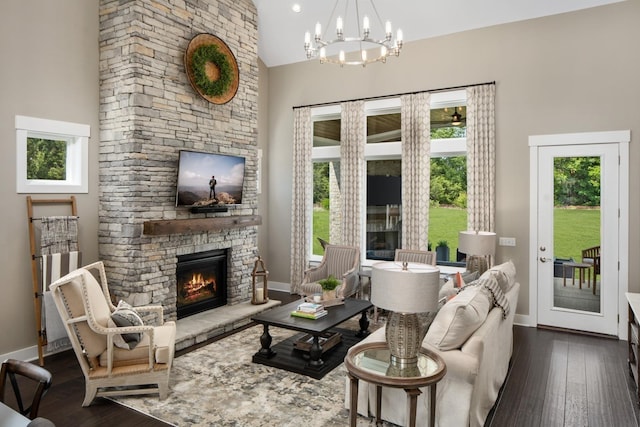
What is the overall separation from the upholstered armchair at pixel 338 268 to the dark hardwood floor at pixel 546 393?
235 cm

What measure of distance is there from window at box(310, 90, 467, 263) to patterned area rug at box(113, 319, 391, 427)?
3.26 meters

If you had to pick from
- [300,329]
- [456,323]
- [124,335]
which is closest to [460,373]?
[456,323]

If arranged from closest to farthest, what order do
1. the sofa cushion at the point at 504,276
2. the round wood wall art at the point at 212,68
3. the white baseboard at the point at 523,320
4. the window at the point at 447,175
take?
1. the sofa cushion at the point at 504,276
2. the round wood wall art at the point at 212,68
3. the white baseboard at the point at 523,320
4. the window at the point at 447,175

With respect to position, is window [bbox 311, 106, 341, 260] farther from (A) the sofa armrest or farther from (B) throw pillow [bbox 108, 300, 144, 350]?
(A) the sofa armrest

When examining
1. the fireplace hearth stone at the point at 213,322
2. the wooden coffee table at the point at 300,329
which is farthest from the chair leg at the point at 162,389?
the fireplace hearth stone at the point at 213,322

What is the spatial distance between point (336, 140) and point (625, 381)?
5.31 m

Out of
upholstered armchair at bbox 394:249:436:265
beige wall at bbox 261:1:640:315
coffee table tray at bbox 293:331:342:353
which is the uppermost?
beige wall at bbox 261:1:640:315

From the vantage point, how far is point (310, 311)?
15.3 feet

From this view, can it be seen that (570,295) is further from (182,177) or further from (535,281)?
(182,177)

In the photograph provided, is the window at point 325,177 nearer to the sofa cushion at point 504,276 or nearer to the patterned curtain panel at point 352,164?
the patterned curtain panel at point 352,164

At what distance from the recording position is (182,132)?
5559 mm

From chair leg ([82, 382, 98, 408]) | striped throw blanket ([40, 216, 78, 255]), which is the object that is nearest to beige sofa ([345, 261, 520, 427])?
chair leg ([82, 382, 98, 408])

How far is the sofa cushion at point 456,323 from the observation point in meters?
3.09

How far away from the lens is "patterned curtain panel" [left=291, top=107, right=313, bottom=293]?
7.64 metres
